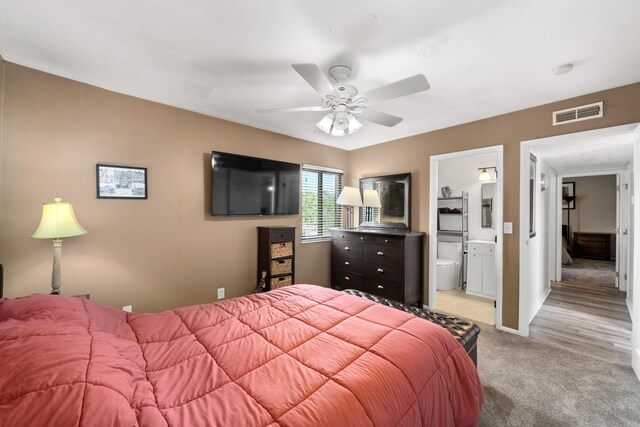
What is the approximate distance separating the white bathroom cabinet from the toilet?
298 mm

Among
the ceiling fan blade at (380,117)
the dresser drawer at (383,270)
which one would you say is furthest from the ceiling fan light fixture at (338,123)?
the dresser drawer at (383,270)

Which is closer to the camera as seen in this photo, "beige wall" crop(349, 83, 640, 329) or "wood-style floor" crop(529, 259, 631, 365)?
"beige wall" crop(349, 83, 640, 329)

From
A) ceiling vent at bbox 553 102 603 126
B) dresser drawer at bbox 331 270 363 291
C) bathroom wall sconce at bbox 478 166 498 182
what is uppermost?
ceiling vent at bbox 553 102 603 126

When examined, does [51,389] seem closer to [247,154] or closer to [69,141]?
[69,141]

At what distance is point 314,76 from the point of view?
173 cm

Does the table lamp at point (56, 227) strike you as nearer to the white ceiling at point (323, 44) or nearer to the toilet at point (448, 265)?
the white ceiling at point (323, 44)

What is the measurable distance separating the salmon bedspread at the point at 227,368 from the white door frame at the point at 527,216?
6.37 ft

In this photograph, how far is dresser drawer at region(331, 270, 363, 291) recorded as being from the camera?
402cm

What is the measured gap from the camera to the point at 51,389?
2.54ft

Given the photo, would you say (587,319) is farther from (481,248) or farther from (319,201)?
(319,201)

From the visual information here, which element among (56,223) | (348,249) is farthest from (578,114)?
(56,223)

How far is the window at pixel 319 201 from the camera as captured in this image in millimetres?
4293

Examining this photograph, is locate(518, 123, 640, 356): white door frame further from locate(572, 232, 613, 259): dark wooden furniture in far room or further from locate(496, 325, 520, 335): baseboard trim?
locate(572, 232, 613, 259): dark wooden furniture in far room

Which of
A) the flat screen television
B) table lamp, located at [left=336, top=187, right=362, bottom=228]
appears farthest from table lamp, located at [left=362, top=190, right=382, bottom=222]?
the flat screen television
